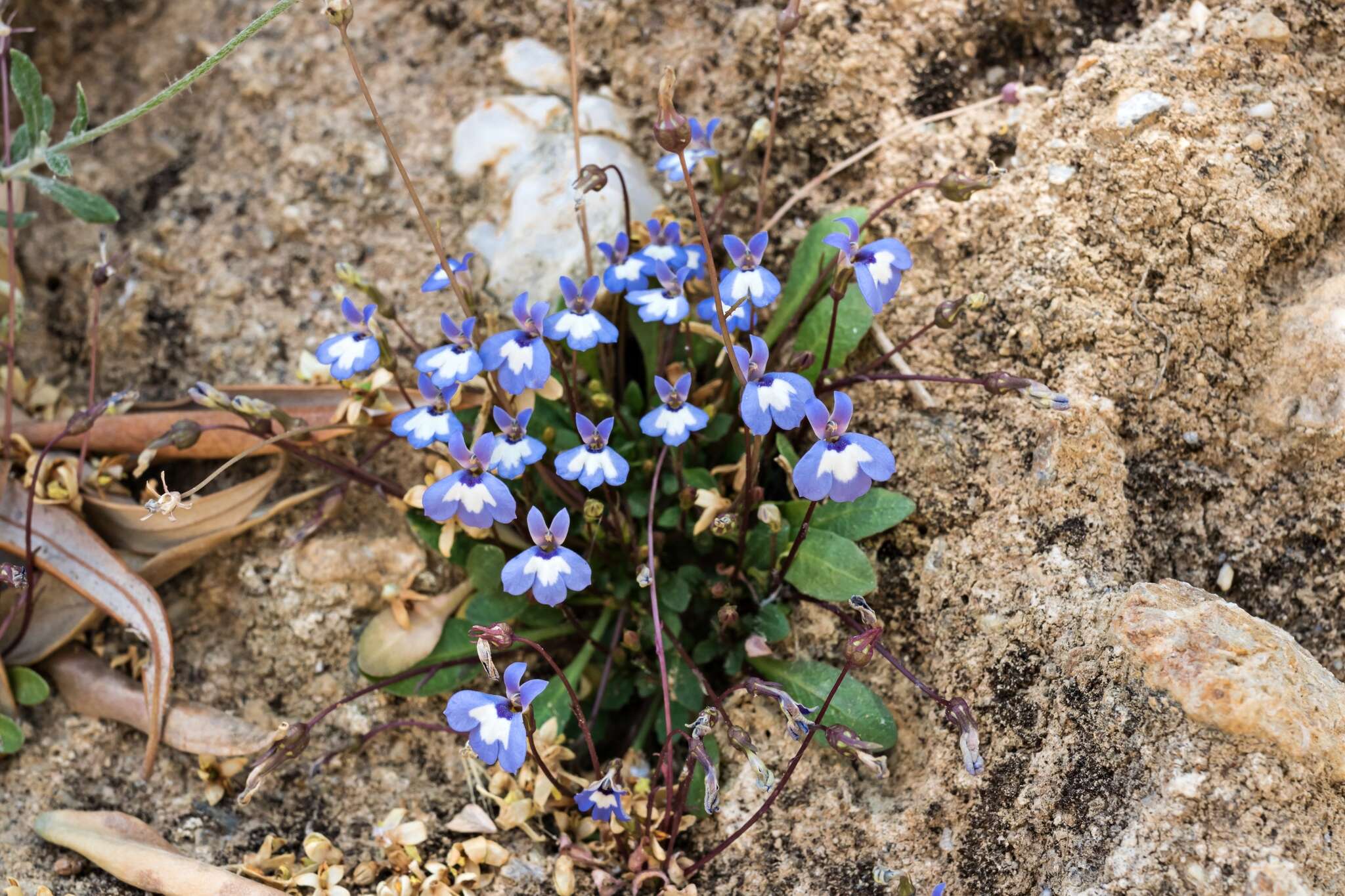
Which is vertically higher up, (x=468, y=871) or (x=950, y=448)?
(x=950, y=448)

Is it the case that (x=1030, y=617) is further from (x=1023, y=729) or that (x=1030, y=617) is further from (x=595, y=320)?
(x=595, y=320)

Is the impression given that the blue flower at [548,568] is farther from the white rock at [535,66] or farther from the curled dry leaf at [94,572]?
the white rock at [535,66]

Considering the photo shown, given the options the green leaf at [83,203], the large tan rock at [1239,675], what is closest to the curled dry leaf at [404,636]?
the green leaf at [83,203]

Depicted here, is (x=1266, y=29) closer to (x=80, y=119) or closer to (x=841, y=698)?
(x=841, y=698)

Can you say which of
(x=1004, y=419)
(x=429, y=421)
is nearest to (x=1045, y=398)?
(x=1004, y=419)

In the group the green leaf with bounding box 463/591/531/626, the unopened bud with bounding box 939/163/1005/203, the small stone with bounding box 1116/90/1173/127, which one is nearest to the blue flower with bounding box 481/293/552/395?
the green leaf with bounding box 463/591/531/626

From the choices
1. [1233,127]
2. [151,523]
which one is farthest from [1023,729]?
[151,523]
